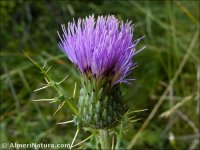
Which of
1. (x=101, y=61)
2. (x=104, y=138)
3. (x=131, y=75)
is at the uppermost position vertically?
(x=101, y=61)

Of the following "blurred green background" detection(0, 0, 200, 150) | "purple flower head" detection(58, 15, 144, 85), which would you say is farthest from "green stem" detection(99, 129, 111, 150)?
"blurred green background" detection(0, 0, 200, 150)

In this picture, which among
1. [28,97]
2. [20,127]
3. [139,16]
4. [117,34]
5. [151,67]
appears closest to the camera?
[117,34]

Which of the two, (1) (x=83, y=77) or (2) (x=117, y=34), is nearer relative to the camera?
(2) (x=117, y=34)

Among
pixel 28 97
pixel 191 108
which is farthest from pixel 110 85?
pixel 28 97

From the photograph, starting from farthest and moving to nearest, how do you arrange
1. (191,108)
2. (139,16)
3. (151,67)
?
1. (139,16)
2. (151,67)
3. (191,108)

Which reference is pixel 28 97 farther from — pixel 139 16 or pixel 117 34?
pixel 117 34

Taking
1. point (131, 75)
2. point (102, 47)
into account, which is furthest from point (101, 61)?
point (131, 75)

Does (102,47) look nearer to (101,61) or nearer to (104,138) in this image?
(101,61)

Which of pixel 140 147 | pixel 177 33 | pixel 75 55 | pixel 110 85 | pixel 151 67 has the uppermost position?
pixel 75 55
